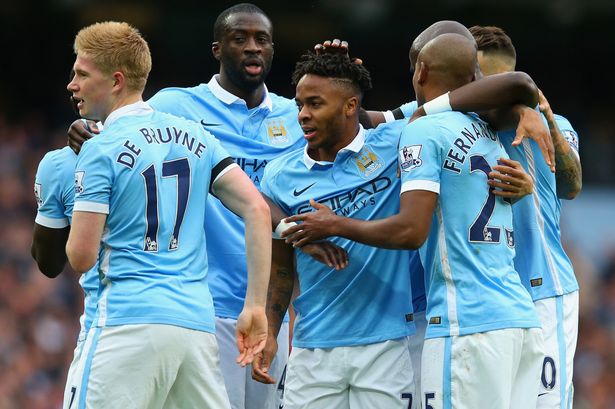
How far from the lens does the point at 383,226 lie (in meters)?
5.90

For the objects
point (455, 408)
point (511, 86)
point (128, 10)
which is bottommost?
point (455, 408)

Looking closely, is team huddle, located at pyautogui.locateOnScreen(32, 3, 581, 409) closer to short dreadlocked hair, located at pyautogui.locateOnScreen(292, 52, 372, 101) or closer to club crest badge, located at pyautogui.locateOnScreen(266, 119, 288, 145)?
short dreadlocked hair, located at pyautogui.locateOnScreen(292, 52, 372, 101)

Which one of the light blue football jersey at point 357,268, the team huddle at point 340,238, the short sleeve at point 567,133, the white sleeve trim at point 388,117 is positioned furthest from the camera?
the white sleeve trim at point 388,117

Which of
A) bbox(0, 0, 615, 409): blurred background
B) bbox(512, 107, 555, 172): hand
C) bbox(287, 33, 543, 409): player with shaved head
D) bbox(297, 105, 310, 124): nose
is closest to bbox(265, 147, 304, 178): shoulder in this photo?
bbox(297, 105, 310, 124): nose

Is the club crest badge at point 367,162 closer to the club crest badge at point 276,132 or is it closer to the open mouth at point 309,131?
the open mouth at point 309,131

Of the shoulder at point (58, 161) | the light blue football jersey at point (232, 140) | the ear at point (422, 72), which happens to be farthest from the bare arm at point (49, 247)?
the ear at point (422, 72)

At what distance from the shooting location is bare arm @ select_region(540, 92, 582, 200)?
6578 millimetres

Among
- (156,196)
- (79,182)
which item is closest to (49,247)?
(79,182)

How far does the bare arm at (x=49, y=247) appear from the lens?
627cm

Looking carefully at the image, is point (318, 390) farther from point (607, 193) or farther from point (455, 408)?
point (607, 193)

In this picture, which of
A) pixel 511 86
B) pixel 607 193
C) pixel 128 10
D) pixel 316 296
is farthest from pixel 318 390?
pixel 128 10

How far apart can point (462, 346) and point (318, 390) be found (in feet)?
3.12

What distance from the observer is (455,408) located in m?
5.73

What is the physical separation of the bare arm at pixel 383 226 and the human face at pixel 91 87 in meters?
1.14
